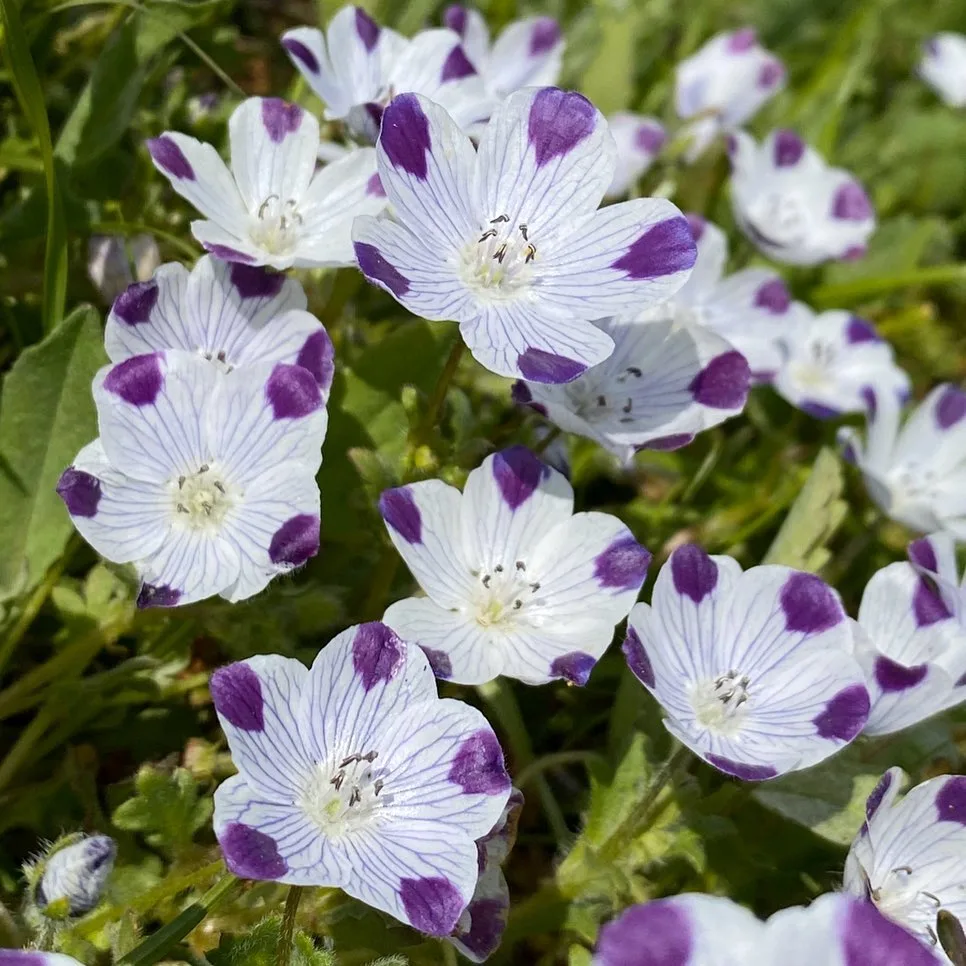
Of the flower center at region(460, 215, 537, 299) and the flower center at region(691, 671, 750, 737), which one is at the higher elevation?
the flower center at region(460, 215, 537, 299)

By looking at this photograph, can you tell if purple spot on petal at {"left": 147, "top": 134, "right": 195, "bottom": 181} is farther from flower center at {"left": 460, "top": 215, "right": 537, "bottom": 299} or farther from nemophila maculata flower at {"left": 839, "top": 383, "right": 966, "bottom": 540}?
nemophila maculata flower at {"left": 839, "top": 383, "right": 966, "bottom": 540}

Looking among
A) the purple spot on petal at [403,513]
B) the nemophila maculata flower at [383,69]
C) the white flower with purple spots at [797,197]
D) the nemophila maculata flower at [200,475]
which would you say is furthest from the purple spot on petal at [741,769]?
the white flower with purple spots at [797,197]

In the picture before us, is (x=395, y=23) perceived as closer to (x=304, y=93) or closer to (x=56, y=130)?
(x=304, y=93)

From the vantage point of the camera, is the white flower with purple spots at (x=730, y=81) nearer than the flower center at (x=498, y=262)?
No

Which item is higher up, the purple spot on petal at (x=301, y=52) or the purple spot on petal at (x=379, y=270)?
the purple spot on petal at (x=301, y=52)

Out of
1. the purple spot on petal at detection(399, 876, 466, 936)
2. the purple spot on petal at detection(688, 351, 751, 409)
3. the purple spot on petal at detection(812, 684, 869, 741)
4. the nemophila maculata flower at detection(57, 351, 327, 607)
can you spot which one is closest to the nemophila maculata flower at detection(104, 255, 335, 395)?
the nemophila maculata flower at detection(57, 351, 327, 607)

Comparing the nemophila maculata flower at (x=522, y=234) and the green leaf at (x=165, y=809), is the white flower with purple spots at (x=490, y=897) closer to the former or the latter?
the green leaf at (x=165, y=809)

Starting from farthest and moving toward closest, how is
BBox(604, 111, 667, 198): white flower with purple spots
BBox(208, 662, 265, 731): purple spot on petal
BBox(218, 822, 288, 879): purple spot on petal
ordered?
1. BBox(604, 111, 667, 198): white flower with purple spots
2. BBox(208, 662, 265, 731): purple spot on petal
3. BBox(218, 822, 288, 879): purple spot on petal
